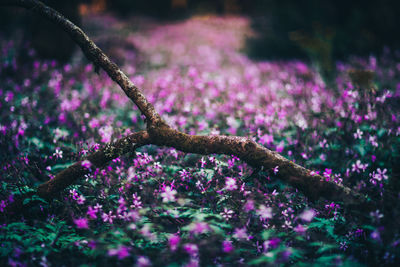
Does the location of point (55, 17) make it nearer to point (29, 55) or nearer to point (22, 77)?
point (22, 77)

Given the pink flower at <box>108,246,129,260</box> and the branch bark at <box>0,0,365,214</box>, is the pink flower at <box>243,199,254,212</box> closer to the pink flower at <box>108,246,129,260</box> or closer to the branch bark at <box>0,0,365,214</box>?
the branch bark at <box>0,0,365,214</box>

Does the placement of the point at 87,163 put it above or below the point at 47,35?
below

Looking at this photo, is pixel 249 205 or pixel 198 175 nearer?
pixel 249 205

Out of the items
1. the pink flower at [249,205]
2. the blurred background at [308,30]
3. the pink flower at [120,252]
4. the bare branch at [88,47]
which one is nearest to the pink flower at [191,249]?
the pink flower at [120,252]

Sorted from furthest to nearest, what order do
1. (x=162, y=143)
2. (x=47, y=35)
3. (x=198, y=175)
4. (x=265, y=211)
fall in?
1. (x=47, y=35)
2. (x=198, y=175)
3. (x=162, y=143)
4. (x=265, y=211)

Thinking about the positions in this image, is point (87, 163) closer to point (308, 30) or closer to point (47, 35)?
point (47, 35)

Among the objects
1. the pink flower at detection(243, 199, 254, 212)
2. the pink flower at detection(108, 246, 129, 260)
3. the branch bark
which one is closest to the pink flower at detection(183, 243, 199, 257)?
the pink flower at detection(108, 246, 129, 260)

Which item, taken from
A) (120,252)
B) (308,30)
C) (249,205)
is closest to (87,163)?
(120,252)
